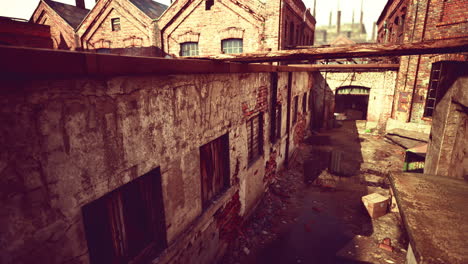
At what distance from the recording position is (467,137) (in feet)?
12.5

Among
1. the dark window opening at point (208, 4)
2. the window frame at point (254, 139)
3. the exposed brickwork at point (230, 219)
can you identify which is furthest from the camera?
the dark window opening at point (208, 4)

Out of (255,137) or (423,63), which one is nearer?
(255,137)

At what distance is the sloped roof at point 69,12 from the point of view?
17922mm

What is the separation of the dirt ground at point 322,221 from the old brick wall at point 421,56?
11.5 ft

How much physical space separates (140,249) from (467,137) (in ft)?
17.3

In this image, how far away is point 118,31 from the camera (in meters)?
16.4

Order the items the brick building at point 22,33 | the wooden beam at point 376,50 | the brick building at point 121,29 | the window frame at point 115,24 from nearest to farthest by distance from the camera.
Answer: the wooden beam at point 376,50, the brick building at point 22,33, the brick building at point 121,29, the window frame at point 115,24

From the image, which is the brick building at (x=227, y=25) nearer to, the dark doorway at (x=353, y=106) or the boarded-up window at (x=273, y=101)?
the boarded-up window at (x=273, y=101)

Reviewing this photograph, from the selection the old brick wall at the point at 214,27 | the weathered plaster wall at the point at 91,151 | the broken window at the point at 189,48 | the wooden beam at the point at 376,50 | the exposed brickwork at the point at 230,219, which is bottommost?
the exposed brickwork at the point at 230,219

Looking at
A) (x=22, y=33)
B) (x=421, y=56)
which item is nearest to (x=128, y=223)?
(x=22, y=33)

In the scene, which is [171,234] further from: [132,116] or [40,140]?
[40,140]

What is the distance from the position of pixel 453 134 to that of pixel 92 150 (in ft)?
17.7

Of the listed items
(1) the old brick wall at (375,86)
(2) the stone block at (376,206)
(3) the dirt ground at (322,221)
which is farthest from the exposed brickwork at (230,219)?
(1) the old brick wall at (375,86)

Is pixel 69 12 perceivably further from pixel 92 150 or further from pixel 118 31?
pixel 92 150
